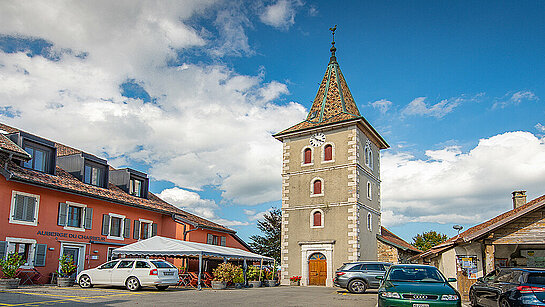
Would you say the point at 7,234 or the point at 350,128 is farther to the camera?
the point at 350,128

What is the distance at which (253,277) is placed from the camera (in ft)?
92.9

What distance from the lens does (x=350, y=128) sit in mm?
33562

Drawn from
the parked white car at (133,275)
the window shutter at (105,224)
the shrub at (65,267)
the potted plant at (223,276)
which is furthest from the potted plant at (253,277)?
the shrub at (65,267)

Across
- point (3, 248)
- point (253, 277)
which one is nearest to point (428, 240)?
point (253, 277)

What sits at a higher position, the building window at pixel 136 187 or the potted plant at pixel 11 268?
the building window at pixel 136 187

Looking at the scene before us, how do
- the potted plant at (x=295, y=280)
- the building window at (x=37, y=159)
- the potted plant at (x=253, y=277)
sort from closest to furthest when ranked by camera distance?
the building window at (x=37, y=159) < the potted plant at (x=253, y=277) < the potted plant at (x=295, y=280)

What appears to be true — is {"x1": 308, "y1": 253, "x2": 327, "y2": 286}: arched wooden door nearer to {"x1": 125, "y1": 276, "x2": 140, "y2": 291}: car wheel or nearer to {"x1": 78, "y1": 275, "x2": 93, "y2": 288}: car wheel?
{"x1": 125, "y1": 276, "x2": 140, "y2": 291}: car wheel

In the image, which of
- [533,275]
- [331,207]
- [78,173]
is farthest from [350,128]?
[533,275]

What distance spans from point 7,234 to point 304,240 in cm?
1858

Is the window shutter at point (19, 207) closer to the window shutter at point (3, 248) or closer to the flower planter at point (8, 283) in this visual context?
the window shutter at point (3, 248)

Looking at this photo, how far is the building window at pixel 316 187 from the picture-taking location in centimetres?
3359

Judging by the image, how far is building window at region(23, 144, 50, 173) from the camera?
2419cm

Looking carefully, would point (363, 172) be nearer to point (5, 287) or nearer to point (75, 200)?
point (75, 200)

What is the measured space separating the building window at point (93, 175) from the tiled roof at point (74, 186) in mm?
534
